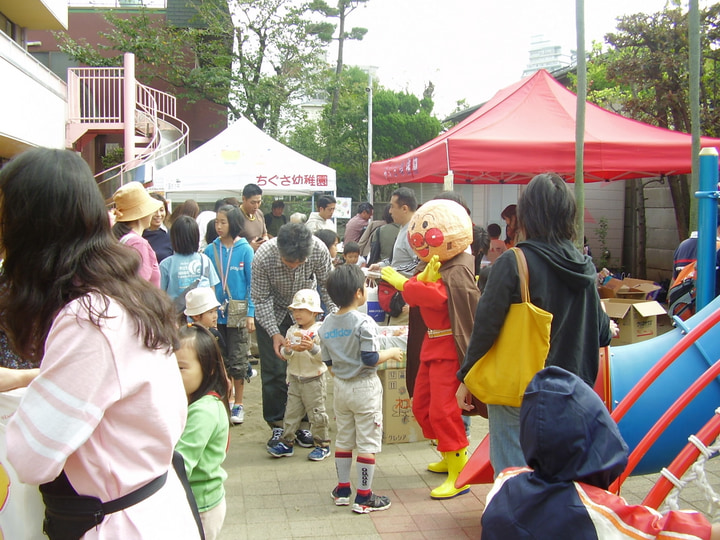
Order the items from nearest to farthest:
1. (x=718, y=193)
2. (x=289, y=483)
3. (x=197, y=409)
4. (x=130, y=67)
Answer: (x=197, y=409) < (x=718, y=193) < (x=289, y=483) < (x=130, y=67)

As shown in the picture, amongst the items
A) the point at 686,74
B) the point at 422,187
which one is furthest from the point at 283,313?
the point at 422,187

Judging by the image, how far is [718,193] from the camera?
354 cm

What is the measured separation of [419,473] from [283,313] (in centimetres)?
152

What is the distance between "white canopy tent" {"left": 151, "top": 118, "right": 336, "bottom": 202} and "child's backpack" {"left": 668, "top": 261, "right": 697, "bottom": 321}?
6.79 m

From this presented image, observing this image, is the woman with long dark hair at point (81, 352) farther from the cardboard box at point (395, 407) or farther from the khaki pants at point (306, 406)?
the cardboard box at point (395, 407)

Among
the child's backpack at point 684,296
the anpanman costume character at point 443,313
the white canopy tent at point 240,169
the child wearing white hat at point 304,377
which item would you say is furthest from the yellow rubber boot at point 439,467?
the white canopy tent at point 240,169

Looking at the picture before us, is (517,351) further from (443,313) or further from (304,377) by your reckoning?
(304,377)

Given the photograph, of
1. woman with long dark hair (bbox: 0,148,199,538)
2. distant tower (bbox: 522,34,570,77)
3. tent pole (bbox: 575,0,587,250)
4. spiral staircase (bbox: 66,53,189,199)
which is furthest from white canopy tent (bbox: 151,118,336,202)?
distant tower (bbox: 522,34,570,77)

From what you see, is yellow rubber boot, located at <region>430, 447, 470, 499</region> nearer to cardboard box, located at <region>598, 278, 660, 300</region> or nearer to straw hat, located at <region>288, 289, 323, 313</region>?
straw hat, located at <region>288, 289, 323, 313</region>

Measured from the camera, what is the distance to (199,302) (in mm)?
4602

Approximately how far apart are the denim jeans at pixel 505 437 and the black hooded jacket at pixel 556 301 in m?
0.27

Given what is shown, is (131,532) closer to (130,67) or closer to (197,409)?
(197,409)

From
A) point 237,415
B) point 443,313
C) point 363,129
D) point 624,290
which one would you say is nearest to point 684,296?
point 443,313

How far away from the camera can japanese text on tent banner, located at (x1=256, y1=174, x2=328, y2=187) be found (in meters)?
10.6
